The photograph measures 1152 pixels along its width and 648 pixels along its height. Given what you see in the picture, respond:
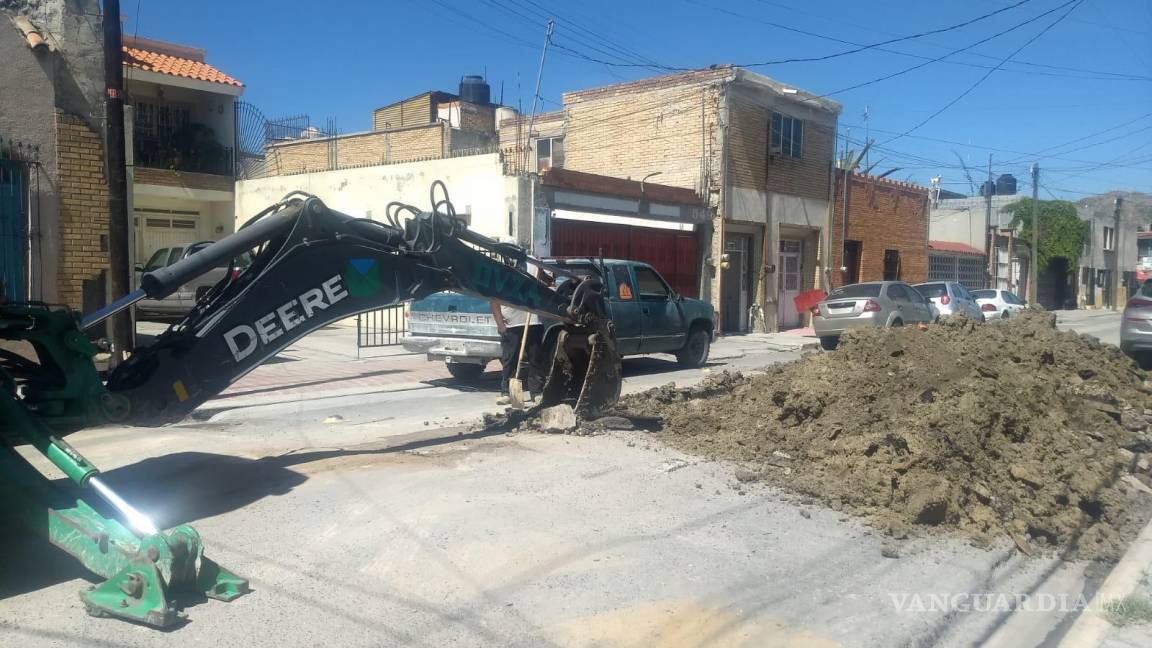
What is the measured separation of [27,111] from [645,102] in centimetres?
1732

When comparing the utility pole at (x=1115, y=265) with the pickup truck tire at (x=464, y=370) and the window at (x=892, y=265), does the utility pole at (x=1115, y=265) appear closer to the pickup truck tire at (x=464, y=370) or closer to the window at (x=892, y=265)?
the window at (x=892, y=265)

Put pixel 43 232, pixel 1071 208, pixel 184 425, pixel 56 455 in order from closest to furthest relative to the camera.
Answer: pixel 56 455 < pixel 184 425 < pixel 43 232 < pixel 1071 208

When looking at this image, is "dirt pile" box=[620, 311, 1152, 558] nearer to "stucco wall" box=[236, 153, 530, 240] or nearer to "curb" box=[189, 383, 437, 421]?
"curb" box=[189, 383, 437, 421]

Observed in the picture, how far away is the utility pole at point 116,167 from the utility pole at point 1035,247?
135 ft

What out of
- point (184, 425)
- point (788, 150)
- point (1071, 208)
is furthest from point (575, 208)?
point (1071, 208)

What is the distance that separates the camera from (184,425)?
30.2 feet

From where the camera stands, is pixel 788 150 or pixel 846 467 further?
pixel 788 150

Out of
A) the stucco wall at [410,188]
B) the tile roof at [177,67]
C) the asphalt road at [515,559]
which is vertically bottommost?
the asphalt road at [515,559]

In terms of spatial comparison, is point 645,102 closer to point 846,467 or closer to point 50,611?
point 846,467

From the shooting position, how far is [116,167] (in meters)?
10.3

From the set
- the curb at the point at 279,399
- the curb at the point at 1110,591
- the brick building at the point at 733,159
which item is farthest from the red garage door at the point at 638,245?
the curb at the point at 1110,591

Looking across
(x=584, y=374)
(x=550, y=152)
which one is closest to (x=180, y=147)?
(x=550, y=152)

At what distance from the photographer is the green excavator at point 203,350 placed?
432 centimetres

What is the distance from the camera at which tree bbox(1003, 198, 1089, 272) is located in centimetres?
4556
